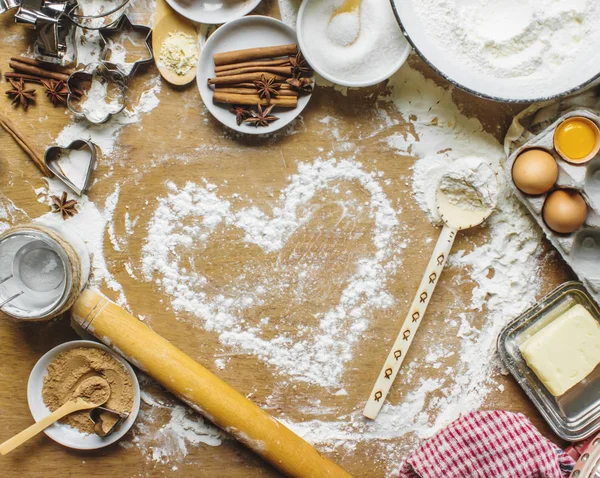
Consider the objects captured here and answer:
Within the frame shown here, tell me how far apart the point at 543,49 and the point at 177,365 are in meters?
1.19

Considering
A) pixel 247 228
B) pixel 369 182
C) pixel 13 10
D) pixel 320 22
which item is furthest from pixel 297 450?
pixel 13 10

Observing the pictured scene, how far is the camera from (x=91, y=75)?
1.30 meters

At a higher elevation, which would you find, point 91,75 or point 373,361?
point 91,75

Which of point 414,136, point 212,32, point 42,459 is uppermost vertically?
point 212,32

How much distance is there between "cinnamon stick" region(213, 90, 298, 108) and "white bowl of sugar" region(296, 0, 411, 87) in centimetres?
11

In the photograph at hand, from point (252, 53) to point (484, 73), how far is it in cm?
59

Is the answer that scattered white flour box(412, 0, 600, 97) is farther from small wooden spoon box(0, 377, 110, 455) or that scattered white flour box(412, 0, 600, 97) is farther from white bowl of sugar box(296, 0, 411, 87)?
small wooden spoon box(0, 377, 110, 455)

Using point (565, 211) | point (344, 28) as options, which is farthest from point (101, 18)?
point (565, 211)

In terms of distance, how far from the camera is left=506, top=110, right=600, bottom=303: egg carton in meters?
1.22

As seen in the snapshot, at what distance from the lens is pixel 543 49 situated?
1.23 metres

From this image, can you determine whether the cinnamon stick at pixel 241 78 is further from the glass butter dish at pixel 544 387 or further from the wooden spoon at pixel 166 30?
the glass butter dish at pixel 544 387

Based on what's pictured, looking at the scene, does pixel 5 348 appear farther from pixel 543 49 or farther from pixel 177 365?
pixel 543 49

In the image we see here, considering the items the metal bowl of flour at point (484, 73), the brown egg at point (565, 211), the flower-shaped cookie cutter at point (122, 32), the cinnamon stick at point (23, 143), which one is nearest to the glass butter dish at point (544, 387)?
the brown egg at point (565, 211)

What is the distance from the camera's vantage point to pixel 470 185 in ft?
4.16
